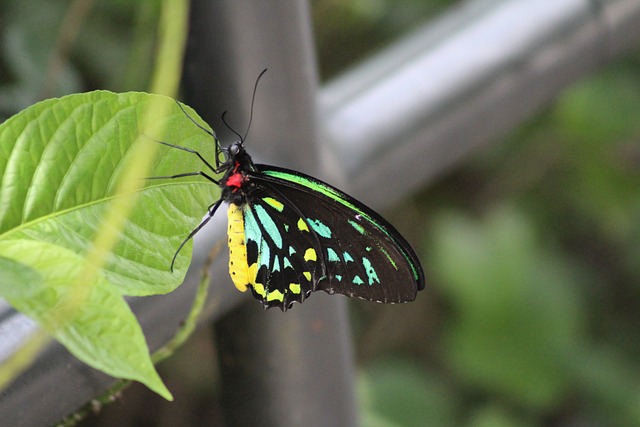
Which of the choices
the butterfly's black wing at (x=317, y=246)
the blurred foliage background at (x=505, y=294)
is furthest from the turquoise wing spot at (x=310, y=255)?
the blurred foliage background at (x=505, y=294)

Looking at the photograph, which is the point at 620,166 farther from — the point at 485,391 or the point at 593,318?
the point at 485,391

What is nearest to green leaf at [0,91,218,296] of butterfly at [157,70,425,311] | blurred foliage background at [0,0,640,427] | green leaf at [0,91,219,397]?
green leaf at [0,91,219,397]

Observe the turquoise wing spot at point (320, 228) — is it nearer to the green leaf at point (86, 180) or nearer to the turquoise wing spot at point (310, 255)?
the turquoise wing spot at point (310, 255)

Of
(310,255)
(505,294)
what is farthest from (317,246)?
(505,294)

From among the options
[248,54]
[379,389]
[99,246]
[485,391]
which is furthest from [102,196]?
[485,391]

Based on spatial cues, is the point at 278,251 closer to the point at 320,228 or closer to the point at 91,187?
the point at 320,228

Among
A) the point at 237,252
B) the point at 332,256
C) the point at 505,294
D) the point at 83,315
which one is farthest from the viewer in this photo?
the point at 505,294

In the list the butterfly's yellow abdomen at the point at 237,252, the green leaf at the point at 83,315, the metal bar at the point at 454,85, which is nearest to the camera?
the green leaf at the point at 83,315
